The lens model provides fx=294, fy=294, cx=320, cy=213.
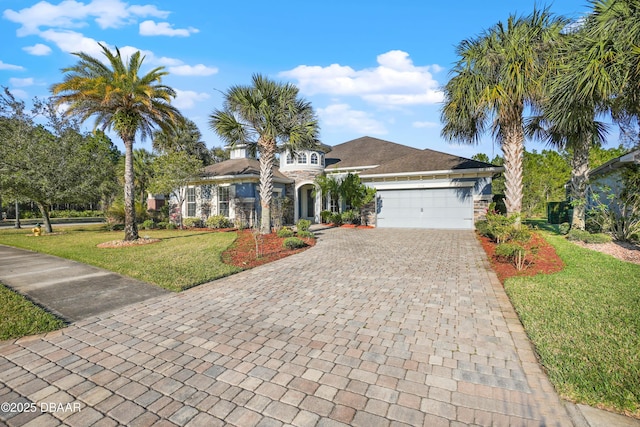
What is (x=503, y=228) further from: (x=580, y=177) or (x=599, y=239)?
(x=580, y=177)

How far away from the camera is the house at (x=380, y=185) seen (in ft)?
53.1

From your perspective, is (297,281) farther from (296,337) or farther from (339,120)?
(339,120)

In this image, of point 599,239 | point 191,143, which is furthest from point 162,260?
point 191,143

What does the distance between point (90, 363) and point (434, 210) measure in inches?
656

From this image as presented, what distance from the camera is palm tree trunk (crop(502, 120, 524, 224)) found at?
11.6 meters

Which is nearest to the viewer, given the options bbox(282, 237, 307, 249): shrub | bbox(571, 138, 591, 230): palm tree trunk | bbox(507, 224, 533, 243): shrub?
bbox(507, 224, 533, 243): shrub

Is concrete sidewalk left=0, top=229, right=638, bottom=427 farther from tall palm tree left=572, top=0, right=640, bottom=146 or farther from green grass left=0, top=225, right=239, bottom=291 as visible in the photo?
tall palm tree left=572, top=0, right=640, bottom=146

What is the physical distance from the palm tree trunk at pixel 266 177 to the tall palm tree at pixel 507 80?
7.76 metres

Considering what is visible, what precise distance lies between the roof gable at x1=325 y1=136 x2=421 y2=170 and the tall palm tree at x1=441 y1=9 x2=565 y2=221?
8.90 metres

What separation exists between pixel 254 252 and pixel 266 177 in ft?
15.5

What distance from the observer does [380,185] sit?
18328 mm

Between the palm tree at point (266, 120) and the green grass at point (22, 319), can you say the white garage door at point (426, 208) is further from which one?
the green grass at point (22, 319)

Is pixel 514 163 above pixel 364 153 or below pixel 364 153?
below

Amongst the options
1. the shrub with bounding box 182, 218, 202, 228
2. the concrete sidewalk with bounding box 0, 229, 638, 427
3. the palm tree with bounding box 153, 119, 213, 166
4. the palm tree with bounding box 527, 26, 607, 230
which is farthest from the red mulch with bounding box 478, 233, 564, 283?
the palm tree with bounding box 153, 119, 213, 166
